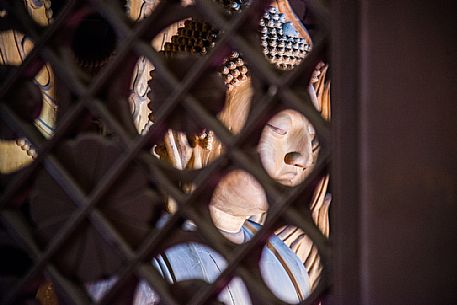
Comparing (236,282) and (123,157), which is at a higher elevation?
(123,157)

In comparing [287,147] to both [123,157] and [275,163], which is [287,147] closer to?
[275,163]

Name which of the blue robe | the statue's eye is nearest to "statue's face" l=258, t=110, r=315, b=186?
the statue's eye

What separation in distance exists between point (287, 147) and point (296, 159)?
2 cm

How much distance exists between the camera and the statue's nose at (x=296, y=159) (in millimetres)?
555

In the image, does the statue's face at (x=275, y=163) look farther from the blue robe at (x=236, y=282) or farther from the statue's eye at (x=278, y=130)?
the blue robe at (x=236, y=282)

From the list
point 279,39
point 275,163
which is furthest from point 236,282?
point 279,39

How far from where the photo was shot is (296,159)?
562 mm

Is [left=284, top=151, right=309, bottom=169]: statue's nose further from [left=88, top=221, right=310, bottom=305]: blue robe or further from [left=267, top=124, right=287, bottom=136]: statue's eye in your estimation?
[left=88, top=221, right=310, bottom=305]: blue robe

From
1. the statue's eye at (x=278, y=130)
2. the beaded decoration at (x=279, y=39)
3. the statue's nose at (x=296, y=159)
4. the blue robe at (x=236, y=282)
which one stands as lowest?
the blue robe at (x=236, y=282)

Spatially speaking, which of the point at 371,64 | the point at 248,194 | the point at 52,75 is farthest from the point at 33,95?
the point at 371,64

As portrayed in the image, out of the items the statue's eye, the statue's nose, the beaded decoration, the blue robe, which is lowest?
the blue robe

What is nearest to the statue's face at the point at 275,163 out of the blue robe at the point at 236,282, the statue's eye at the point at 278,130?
the statue's eye at the point at 278,130

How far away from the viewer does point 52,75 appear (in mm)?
642

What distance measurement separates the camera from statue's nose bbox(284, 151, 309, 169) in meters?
0.56
